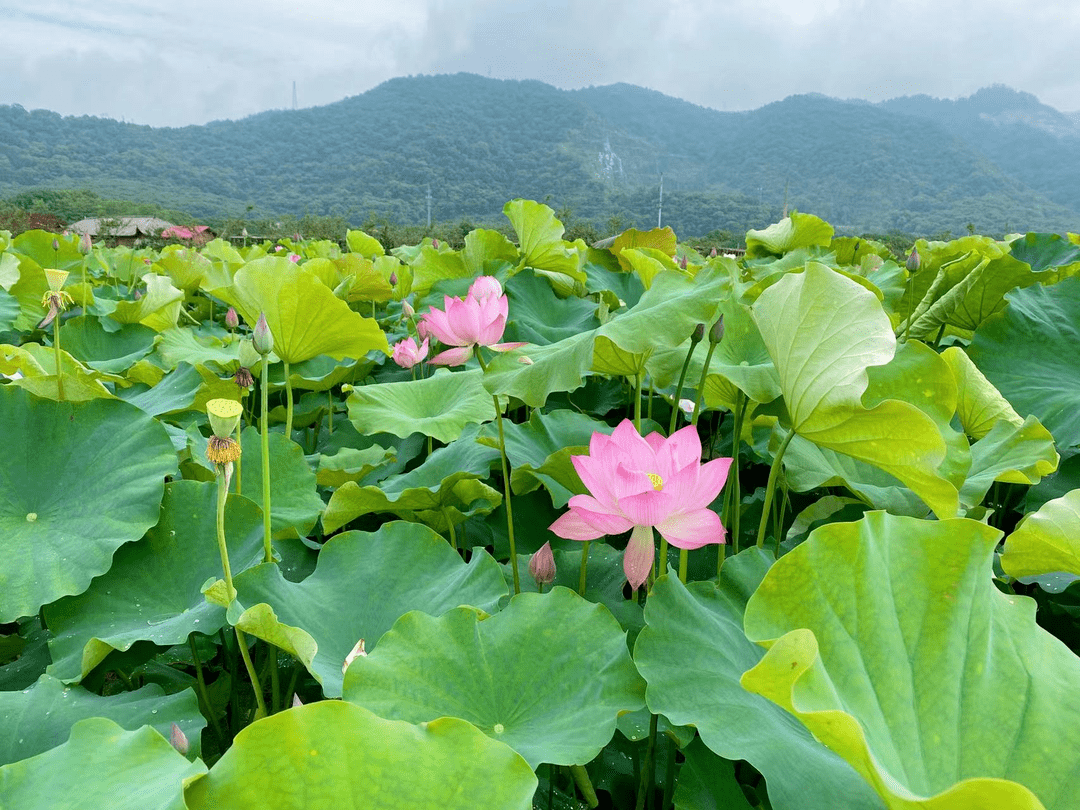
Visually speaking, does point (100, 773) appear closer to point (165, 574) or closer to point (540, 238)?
point (165, 574)

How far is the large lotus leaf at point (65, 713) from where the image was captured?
2.35 feet

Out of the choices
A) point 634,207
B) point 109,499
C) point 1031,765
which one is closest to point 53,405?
point 109,499

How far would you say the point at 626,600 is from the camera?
38.7 inches

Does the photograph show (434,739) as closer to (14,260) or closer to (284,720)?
(284,720)

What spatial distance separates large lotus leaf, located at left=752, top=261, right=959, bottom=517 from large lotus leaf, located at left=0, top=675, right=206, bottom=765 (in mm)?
701

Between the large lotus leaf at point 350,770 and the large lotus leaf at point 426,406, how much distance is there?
0.86 meters

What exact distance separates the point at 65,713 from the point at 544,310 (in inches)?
55.8

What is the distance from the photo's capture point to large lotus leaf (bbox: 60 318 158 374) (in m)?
2.02

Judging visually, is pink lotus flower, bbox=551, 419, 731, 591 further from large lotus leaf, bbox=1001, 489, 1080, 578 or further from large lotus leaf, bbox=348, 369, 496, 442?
large lotus leaf, bbox=348, 369, 496, 442

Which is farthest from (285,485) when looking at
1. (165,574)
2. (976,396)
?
(976,396)

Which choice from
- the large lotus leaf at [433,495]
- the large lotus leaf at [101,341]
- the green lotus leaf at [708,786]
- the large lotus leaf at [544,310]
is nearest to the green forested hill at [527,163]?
the large lotus leaf at [544,310]

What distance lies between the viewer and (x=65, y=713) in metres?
0.76

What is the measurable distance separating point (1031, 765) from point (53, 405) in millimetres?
1196

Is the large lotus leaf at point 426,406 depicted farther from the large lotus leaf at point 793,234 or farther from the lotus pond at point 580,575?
the large lotus leaf at point 793,234
